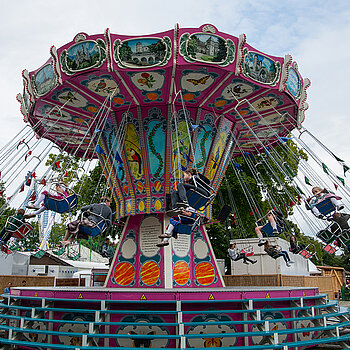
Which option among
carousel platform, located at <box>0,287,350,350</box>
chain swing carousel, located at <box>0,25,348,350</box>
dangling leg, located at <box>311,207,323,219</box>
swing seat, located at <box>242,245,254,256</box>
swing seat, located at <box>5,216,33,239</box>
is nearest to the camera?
carousel platform, located at <box>0,287,350,350</box>

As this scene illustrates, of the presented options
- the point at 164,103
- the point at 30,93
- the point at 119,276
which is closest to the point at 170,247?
the point at 119,276

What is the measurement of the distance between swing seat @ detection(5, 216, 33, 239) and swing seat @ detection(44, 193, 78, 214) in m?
1.77

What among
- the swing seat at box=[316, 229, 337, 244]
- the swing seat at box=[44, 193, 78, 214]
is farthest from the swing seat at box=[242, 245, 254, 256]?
the swing seat at box=[44, 193, 78, 214]

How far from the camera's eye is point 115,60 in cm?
871

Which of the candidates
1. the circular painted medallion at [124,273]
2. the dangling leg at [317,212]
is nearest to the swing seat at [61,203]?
the circular painted medallion at [124,273]

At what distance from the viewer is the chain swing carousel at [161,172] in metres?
7.38

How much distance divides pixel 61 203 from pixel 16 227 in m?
2.10

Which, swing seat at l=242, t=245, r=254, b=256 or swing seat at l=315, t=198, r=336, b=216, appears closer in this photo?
swing seat at l=315, t=198, r=336, b=216

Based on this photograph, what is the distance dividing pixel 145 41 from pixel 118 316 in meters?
5.80

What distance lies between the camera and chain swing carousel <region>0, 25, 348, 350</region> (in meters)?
7.38

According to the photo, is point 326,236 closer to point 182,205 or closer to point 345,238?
point 345,238

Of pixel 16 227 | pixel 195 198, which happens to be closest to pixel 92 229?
pixel 195 198

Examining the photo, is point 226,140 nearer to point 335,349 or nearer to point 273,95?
point 273,95

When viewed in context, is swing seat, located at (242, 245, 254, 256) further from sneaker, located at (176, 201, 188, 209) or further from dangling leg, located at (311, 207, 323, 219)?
sneaker, located at (176, 201, 188, 209)
